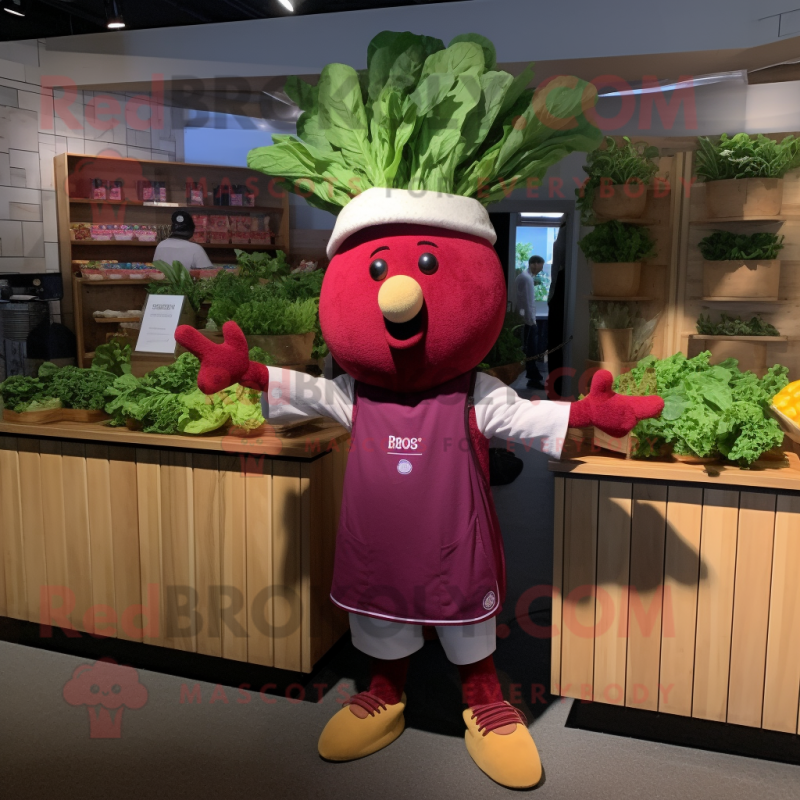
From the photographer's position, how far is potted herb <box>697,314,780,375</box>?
3795 mm

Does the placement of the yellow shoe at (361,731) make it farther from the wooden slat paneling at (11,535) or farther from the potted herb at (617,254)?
the potted herb at (617,254)

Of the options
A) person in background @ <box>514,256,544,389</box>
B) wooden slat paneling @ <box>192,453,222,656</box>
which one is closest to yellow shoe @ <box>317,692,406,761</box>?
wooden slat paneling @ <box>192,453,222,656</box>

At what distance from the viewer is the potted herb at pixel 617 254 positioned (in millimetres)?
3822

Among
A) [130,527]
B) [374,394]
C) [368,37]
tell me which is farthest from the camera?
A: [368,37]

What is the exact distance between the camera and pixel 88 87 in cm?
634

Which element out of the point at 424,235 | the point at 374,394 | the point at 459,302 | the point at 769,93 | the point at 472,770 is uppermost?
the point at 769,93

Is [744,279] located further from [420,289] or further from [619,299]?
[420,289]

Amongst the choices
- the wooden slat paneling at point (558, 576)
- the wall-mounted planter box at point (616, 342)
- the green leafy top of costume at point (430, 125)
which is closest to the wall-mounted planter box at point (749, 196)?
the wall-mounted planter box at point (616, 342)

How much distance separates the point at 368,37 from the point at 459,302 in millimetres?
4007

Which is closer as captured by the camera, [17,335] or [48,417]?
[48,417]

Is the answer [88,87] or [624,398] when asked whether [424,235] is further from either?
[88,87]

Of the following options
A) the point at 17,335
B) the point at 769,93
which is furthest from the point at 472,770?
the point at 769,93

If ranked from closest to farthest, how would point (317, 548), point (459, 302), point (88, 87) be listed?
point (459, 302) < point (317, 548) < point (88, 87)

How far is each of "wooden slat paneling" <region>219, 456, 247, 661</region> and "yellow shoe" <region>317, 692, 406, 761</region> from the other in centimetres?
45
